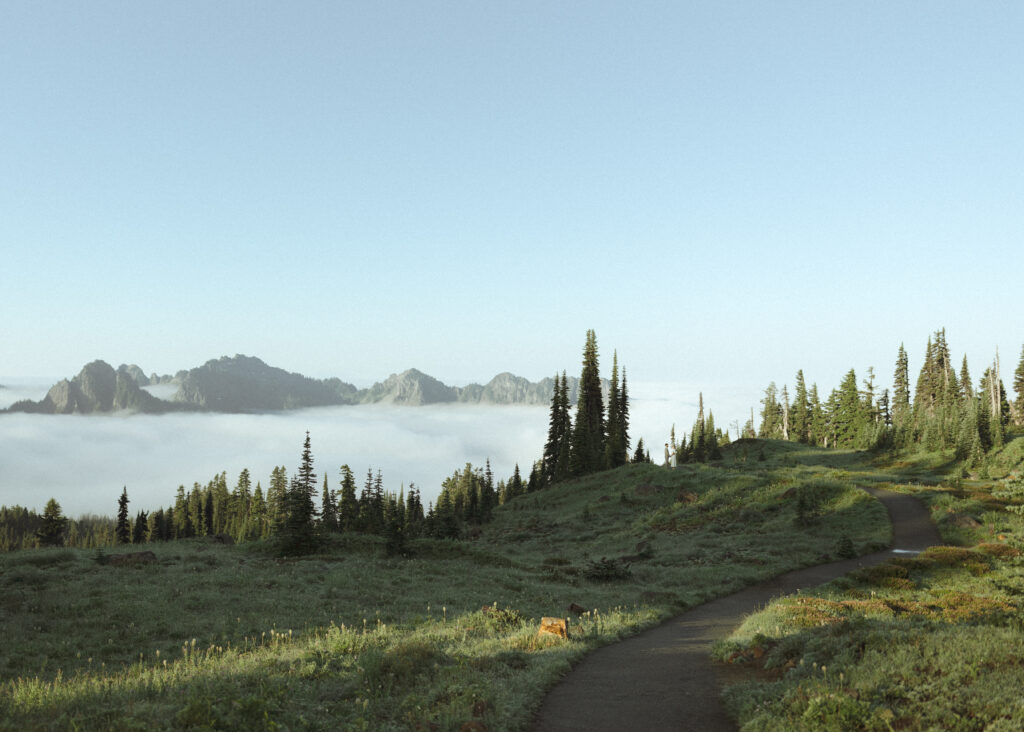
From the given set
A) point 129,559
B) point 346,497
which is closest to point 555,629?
point 129,559

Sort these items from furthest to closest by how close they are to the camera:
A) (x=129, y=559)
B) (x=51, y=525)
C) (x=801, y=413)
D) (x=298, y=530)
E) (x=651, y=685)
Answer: (x=801, y=413) < (x=51, y=525) < (x=298, y=530) < (x=129, y=559) < (x=651, y=685)

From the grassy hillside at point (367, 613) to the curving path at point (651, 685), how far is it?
534 millimetres

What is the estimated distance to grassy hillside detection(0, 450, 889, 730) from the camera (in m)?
9.46

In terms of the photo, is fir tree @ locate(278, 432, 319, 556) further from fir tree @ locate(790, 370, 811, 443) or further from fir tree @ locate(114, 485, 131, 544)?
fir tree @ locate(790, 370, 811, 443)

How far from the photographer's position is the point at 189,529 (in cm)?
11519

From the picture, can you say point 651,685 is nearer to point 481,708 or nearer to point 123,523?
point 481,708

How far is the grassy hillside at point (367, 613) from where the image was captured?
9.46 metres

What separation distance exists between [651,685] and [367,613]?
40.9 feet

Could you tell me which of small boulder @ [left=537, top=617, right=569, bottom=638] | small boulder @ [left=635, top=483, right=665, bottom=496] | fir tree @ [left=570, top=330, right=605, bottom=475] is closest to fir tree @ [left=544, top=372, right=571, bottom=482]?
fir tree @ [left=570, top=330, right=605, bottom=475]

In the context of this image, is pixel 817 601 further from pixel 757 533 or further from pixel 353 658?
pixel 757 533

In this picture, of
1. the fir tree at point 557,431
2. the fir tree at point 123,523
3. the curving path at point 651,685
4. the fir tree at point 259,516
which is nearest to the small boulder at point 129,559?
the curving path at point 651,685

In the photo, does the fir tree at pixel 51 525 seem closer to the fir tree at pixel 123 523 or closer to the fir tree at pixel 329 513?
the fir tree at pixel 123 523

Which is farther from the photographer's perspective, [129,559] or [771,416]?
[771,416]

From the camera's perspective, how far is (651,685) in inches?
475
